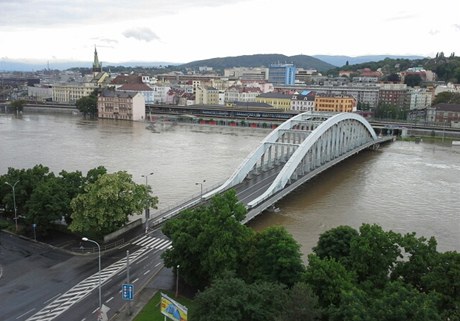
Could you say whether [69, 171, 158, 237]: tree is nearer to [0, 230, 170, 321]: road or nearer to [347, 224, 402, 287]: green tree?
[0, 230, 170, 321]: road

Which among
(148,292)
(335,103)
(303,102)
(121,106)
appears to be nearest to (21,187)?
(148,292)

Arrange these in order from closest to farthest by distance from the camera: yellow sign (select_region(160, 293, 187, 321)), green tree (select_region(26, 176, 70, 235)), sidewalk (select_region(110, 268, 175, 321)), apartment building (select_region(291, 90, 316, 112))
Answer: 1. yellow sign (select_region(160, 293, 187, 321))
2. sidewalk (select_region(110, 268, 175, 321))
3. green tree (select_region(26, 176, 70, 235))
4. apartment building (select_region(291, 90, 316, 112))

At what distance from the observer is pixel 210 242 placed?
21.3 m

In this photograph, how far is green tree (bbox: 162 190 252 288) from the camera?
20328 mm

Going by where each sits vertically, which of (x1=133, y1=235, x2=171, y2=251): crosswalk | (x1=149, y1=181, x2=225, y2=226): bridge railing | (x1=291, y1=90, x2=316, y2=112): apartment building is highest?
(x1=291, y1=90, x2=316, y2=112): apartment building

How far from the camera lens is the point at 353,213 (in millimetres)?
36531

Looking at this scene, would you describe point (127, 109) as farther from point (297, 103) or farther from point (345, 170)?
point (345, 170)

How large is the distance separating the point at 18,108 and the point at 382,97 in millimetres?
96000

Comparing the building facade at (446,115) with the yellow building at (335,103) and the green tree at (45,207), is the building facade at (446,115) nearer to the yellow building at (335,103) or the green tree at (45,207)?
the yellow building at (335,103)

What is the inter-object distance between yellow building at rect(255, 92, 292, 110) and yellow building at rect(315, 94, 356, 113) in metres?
8.52

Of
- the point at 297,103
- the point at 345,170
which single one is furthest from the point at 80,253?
the point at 297,103

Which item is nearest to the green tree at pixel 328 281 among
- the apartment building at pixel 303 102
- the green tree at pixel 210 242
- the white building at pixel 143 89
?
the green tree at pixel 210 242

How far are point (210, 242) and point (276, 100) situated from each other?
9707 centimetres

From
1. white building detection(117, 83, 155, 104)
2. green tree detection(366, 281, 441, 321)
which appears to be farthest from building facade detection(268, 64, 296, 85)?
green tree detection(366, 281, 441, 321)
